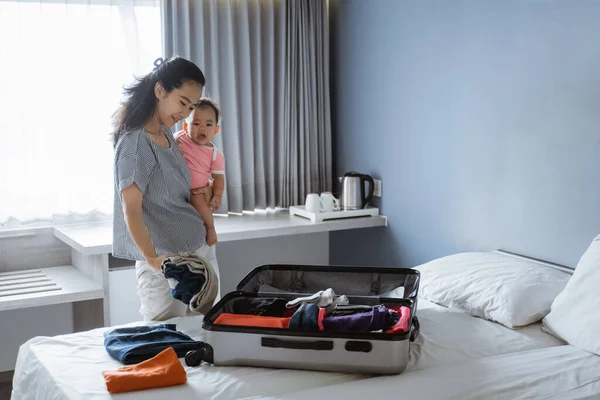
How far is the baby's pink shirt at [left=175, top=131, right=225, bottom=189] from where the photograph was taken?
278 cm

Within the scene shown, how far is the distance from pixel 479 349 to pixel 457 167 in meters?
1.23

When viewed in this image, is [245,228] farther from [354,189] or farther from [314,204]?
[354,189]

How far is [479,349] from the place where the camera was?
2.15 meters

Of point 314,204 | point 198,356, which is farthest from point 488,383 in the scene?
point 314,204

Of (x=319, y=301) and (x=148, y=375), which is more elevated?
(x=319, y=301)

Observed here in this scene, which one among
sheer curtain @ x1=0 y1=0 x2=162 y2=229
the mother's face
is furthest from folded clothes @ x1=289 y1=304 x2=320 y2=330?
sheer curtain @ x1=0 y1=0 x2=162 y2=229

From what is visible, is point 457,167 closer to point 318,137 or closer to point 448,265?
point 448,265

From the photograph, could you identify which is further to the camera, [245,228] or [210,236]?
[245,228]

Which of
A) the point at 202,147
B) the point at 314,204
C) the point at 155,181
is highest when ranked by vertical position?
the point at 202,147

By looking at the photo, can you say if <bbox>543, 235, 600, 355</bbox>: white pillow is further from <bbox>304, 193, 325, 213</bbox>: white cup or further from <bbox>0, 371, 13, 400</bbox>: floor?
<bbox>0, 371, 13, 400</bbox>: floor

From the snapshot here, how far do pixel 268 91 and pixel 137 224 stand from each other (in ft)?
5.85

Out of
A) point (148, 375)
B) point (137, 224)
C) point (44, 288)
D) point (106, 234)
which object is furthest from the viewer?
point (106, 234)

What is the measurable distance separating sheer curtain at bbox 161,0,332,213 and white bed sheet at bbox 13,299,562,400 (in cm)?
157

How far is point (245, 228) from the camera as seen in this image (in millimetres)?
3445
